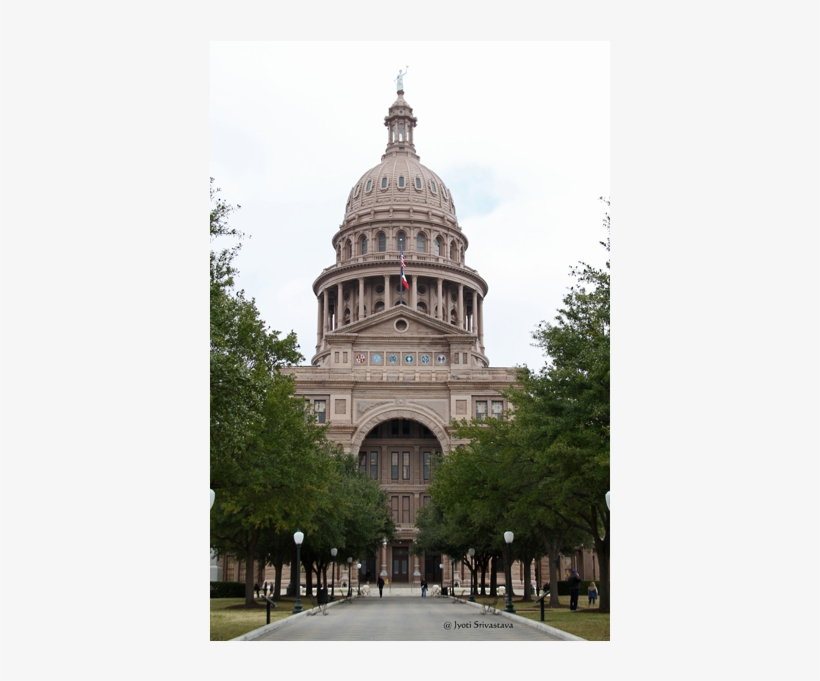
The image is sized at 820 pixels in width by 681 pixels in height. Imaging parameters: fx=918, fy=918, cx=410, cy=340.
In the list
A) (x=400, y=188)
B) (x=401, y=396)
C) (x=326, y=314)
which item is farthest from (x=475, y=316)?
(x=401, y=396)

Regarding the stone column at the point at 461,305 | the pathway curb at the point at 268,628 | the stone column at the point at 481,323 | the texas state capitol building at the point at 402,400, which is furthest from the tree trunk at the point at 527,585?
the stone column at the point at 461,305

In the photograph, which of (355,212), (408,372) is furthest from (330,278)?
(408,372)

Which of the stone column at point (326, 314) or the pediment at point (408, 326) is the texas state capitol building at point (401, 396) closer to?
the pediment at point (408, 326)

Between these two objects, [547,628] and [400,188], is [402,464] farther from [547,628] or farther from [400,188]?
[547,628]

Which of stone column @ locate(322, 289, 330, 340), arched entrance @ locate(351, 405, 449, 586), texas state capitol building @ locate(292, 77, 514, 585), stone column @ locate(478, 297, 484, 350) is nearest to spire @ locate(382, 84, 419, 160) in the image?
stone column @ locate(478, 297, 484, 350)

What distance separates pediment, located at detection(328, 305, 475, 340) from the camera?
86312 mm

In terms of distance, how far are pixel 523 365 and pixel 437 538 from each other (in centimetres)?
3014

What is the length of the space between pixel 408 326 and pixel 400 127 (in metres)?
44.7

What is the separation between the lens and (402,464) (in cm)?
9006

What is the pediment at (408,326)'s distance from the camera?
8631 cm

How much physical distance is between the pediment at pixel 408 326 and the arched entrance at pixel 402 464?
755cm

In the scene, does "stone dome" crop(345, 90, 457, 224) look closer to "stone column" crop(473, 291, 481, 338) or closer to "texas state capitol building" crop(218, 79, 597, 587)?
"stone column" crop(473, 291, 481, 338)

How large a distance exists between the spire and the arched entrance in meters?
44.6

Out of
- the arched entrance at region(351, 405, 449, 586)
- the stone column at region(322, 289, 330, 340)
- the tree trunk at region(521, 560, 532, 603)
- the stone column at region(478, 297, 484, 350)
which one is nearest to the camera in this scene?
the tree trunk at region(521, 560, 532, 603)
